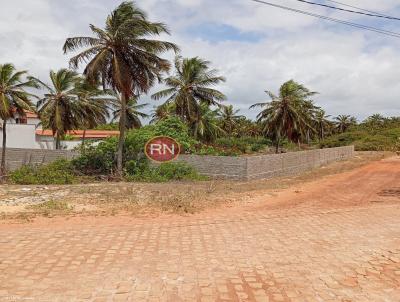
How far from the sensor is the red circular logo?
21.2m

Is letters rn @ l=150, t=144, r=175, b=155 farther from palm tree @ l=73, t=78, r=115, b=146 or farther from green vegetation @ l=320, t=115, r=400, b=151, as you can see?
green vegetation @ l=320, t=115, r=400, b=151

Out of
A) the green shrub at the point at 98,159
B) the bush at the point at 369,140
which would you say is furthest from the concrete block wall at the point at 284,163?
the bush at the point at 369,140

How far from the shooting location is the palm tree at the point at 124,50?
18.8 m

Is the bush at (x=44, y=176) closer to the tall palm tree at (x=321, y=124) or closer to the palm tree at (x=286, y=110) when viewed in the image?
the palm tree at (x=286, y=110)

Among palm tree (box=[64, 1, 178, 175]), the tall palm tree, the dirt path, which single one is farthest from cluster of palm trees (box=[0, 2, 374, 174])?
the tall palm tree

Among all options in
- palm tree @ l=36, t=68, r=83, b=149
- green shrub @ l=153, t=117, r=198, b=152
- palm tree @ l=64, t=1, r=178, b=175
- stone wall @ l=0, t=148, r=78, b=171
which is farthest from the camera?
palm tree @ l=36, t=68, r=83, b=149

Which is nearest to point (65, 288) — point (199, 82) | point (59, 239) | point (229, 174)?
point (59, 239)

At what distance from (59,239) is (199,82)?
22.2 m

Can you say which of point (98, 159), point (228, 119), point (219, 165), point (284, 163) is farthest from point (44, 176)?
point (228, 119)

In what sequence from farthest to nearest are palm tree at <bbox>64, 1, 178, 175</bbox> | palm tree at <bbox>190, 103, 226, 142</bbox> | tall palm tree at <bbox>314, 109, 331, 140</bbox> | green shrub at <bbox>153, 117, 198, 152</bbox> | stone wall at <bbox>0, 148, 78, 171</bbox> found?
tall palm tree at <bbox>314, 109, 331, 140</bbox>
palm tree at <bbox>190, 103, 226, 142</bbox>
stone wall at <bbox>0, 148, 78, 171</bbox>
green shrub at <bbox>153, 117, 198, 152</bbox>
palm tree at <bbox>64, 1, 178, 175</bbox>

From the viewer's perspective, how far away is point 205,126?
36.8 metres

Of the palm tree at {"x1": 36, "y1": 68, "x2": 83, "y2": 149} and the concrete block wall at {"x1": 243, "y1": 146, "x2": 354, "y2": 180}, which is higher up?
the palm tree at {"x1": 36, "y1": 68, "x2": 83, "y2": 149}

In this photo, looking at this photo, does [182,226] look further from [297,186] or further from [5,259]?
[297,186]

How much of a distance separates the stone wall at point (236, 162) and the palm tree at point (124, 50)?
4.43 meters
